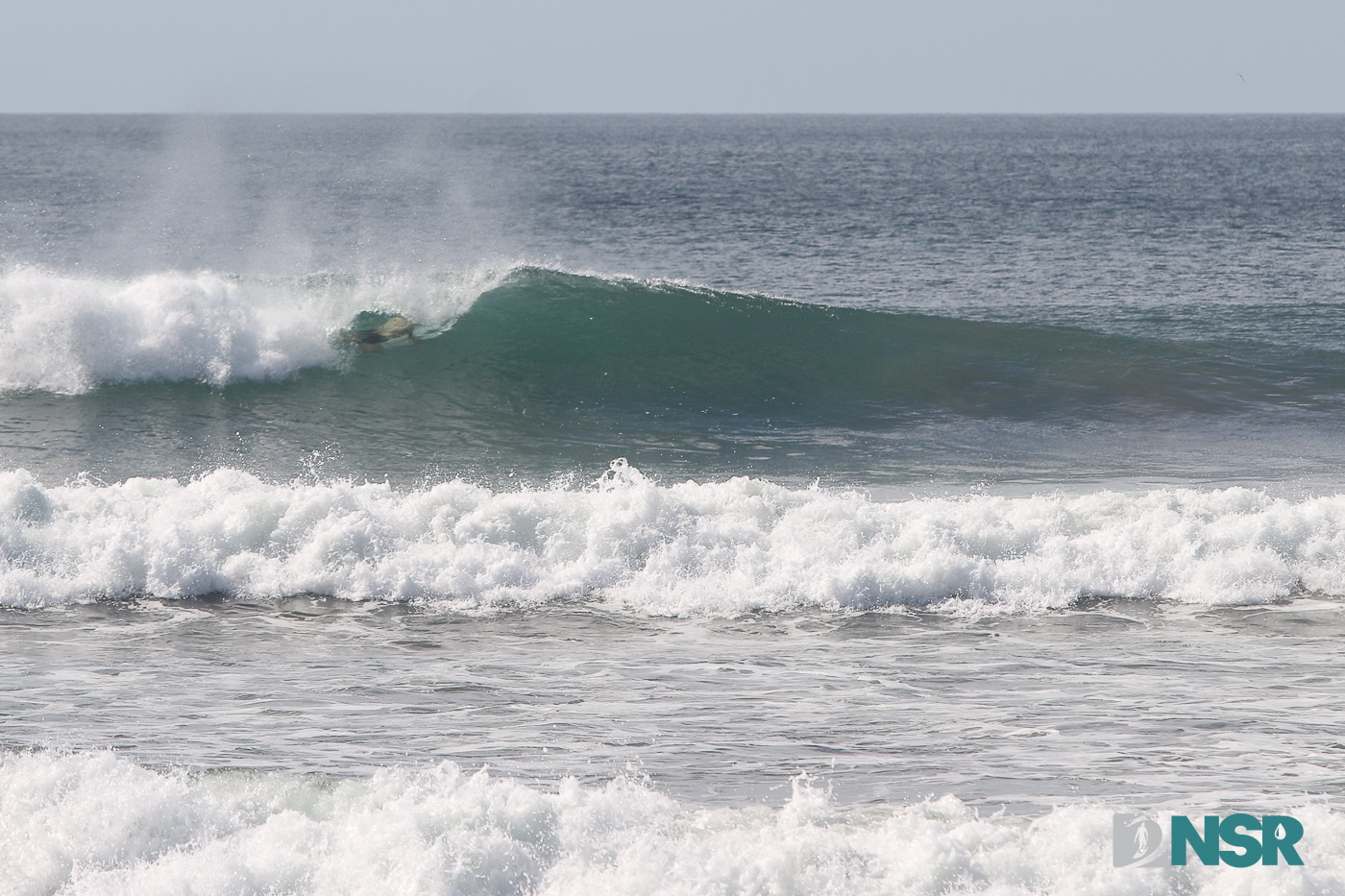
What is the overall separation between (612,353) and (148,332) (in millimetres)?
6149

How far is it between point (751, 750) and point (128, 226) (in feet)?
126

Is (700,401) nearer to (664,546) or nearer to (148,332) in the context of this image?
(664,546)

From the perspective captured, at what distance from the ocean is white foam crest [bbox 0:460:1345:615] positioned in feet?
0.11

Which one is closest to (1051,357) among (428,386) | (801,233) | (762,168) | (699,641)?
(428,386)

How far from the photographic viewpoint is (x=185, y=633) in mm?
8234

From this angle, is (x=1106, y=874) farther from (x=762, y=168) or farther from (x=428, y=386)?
(x=762, y=168)

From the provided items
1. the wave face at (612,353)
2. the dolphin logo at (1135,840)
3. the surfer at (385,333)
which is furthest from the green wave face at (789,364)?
the dolphin logo at (1135,840)

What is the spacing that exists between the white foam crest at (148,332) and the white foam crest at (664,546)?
235 inches

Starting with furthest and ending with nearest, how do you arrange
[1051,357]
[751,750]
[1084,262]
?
[1084,262] < [1051,357] < [751,750]

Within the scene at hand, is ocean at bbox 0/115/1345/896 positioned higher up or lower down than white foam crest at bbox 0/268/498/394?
lower down

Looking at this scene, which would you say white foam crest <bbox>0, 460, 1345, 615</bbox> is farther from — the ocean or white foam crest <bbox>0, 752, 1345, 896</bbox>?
white foam crest <bbox>0, 752, 1345, 896</bbox>

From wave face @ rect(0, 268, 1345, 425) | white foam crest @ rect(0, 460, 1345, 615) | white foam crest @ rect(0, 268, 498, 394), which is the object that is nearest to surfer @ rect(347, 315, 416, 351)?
wave face @ rect(0, 268, 1345, 425)

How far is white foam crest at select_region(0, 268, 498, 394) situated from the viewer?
15641 mm

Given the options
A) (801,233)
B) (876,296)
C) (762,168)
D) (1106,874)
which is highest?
(762,168)
